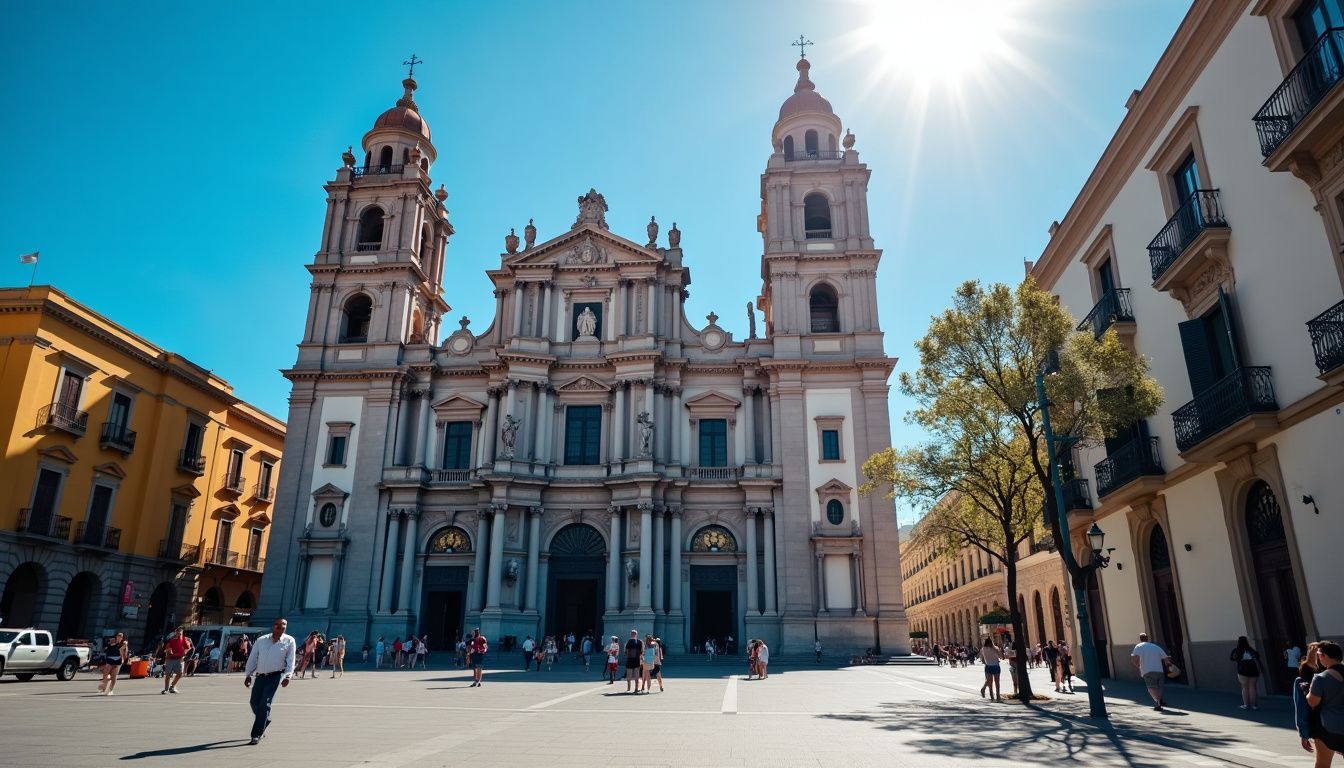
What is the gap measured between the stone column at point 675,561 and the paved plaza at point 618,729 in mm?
14493

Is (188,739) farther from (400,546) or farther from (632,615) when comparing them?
(400,546)

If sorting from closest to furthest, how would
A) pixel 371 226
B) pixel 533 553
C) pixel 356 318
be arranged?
1. pixel 533 553
2. pixel 356 318
3. pixel 371 226

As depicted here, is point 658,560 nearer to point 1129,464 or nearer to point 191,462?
point 1129,464

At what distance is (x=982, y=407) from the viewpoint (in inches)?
806

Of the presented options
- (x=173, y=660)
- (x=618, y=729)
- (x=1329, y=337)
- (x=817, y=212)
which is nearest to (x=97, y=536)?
(x=173, y=660)

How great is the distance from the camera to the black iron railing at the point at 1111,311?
21156mm

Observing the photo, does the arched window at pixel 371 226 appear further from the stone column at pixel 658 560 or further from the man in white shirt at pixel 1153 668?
the man in white shirt at pixel 1153 668

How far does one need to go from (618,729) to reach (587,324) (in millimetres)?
29391

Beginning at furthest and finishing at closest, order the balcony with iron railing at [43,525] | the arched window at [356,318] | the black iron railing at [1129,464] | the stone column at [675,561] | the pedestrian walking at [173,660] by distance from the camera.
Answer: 1. the arched window at [356,318]
2. the stone column at [675,561]
3. the balcony with iron railing at [43,525]
4. the black iron railing at [1129,464]
5. the pedestrian walking at [173,660]

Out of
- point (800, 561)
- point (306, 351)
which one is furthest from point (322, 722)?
point (306, 351)

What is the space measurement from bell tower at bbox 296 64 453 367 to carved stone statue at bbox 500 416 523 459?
7.31 m

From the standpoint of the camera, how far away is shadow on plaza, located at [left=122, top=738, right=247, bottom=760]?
29.7 feet

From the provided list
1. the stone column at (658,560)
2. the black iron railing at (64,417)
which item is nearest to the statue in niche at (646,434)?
the stone column at (658,560)

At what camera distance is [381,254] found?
41906 mm
